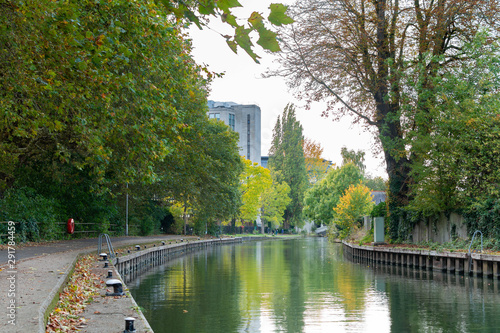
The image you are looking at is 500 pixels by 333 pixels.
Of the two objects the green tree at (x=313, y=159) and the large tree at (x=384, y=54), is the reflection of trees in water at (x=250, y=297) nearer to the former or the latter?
the large tree at (x=384, y=54)

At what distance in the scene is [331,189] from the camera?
6838cm

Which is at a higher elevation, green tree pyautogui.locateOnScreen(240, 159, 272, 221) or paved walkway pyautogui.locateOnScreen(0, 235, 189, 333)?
green tree pyautogui.locateOnScreen(240, 159, 272, 221)

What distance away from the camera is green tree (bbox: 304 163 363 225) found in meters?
66.4

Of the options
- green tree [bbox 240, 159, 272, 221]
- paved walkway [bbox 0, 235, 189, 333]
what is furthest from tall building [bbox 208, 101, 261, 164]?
paved walkway [bbox 0, 235, 189, 333]

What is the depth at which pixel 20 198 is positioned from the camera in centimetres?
2400

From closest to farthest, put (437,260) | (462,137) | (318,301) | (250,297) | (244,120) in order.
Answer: (318,301) → (250,297) → (462,137) → (437,260) → (244,120)

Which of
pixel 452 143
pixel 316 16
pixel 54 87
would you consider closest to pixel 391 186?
pixel 452 143

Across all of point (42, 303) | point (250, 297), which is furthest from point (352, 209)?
point (42, 303)

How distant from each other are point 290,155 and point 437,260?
61.4 m

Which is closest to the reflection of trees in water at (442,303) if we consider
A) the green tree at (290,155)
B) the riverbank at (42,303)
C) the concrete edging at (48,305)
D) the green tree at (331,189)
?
the riverbank at (42,303)

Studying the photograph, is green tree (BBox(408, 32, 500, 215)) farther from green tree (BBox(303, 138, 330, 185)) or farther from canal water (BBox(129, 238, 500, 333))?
green tree (BBox(303, 138, 330, 185))

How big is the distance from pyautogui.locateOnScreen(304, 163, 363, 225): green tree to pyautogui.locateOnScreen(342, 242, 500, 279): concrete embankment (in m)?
33.4

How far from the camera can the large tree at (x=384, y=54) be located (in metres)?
25.5

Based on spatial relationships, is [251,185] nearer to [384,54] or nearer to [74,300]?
[384,54]
